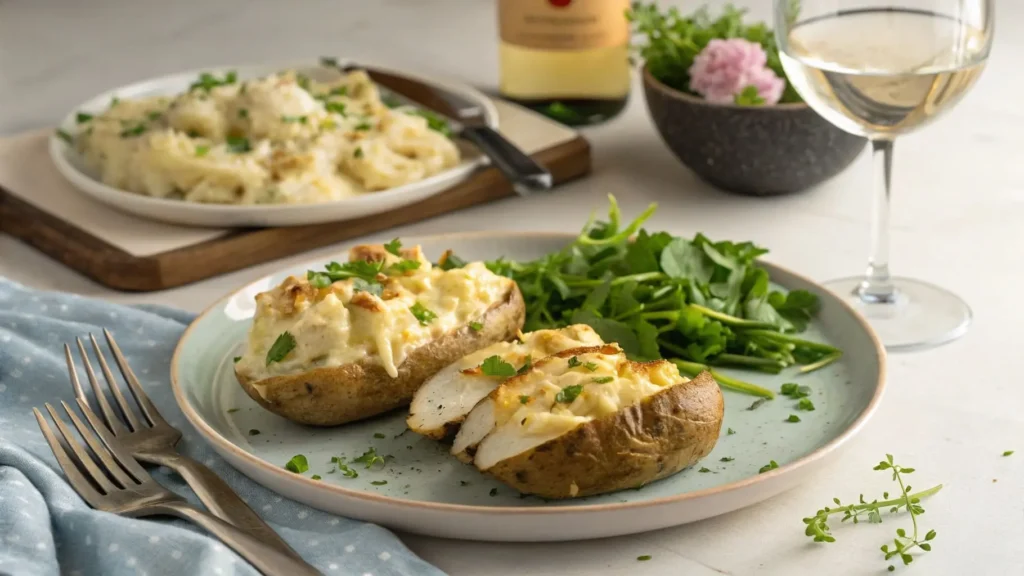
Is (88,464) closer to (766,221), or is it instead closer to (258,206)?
(258,206)

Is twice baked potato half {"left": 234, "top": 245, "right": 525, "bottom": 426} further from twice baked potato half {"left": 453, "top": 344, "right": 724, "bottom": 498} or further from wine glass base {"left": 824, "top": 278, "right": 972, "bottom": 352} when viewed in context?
wine glass base {"left": 824, "top": 278, "right": 972, "bottom": 352}

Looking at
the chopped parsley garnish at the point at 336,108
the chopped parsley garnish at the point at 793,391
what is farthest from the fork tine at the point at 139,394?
the chopped parsley garnish at the point at 336,108

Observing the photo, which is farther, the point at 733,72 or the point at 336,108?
the point at 336,108

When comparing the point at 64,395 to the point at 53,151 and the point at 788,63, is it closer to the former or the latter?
the point at 53,151

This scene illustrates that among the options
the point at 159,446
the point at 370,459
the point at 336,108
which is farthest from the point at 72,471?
the point at 336,108

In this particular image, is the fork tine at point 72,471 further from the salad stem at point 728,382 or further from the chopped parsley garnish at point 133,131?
the chopped parsley garnish at point 133,131

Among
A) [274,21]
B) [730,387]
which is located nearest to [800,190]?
[730,387]

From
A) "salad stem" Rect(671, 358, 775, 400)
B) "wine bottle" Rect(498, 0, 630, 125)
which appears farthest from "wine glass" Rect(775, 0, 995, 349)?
"wine bottle" Rect(498, 0, 630, 125)
